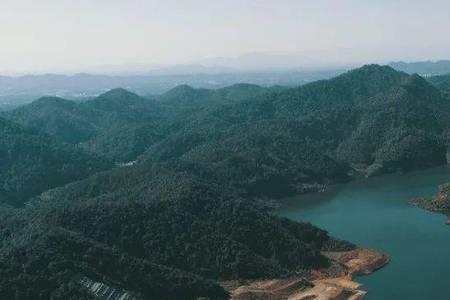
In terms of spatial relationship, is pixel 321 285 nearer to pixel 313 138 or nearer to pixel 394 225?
pixel 394 225

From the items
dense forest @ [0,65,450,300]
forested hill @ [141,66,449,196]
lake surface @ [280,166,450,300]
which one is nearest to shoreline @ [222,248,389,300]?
lake surface @ [280,166,450,300]

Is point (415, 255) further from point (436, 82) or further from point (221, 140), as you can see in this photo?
point (436, 82)

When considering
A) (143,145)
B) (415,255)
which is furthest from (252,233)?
(143,145)

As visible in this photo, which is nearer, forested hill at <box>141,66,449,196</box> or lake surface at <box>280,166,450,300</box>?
lake surface at <box>280,166,450,300</box>

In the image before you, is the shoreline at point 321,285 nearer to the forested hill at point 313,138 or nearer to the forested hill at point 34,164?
the forested hill at point 313,138

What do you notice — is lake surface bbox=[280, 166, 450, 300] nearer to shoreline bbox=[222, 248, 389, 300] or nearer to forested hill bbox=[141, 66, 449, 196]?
shoreline bbox=[222, 248, 389, 300]

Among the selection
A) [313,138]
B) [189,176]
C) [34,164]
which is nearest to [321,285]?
[189,176]
